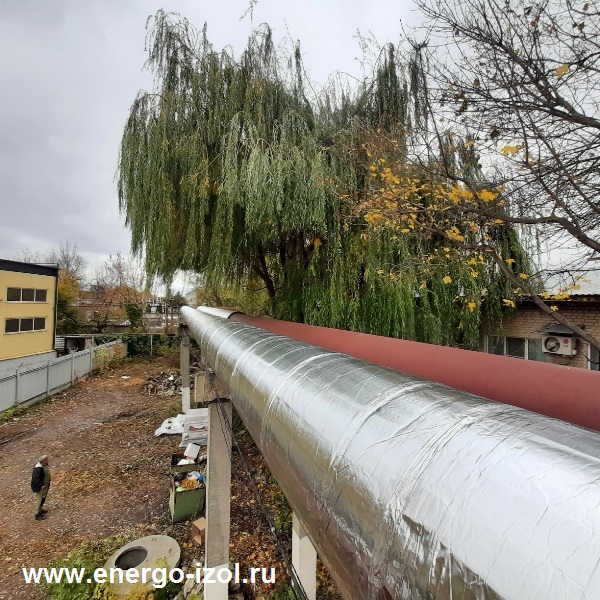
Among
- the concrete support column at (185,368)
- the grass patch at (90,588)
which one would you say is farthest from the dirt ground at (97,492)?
the concrete support column at (185,368)

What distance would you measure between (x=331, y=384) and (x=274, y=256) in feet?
21.0

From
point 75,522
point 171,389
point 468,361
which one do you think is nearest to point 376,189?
point 468,361

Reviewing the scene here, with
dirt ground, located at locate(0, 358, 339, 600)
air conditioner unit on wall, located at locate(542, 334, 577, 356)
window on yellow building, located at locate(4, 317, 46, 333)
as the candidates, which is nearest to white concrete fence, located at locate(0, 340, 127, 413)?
dirt ground, located at locate(0, 358, 339, 600)

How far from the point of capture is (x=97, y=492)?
6250mm

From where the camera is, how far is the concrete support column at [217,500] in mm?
3508

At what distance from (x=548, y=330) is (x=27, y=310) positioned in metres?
17.4

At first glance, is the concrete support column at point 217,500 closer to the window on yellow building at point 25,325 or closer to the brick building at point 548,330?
the brick building at point 548,330

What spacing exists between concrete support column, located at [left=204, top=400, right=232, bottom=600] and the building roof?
1332cm

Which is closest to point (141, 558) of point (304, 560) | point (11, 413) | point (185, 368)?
point (304, 560)

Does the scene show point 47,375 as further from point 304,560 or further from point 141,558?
point 304,560

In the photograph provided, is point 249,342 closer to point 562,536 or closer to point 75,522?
point 562,536

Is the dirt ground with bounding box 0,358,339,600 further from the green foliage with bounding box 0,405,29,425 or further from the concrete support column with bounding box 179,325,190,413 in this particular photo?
the concrete support column with bounding box 179,325,190,413

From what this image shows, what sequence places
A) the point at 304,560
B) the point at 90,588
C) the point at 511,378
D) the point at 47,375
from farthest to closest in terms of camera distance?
the point at 47,375, the point at 90,588, the point at 304,560, the point at 511,378

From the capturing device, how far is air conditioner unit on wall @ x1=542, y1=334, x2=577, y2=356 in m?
6.03
